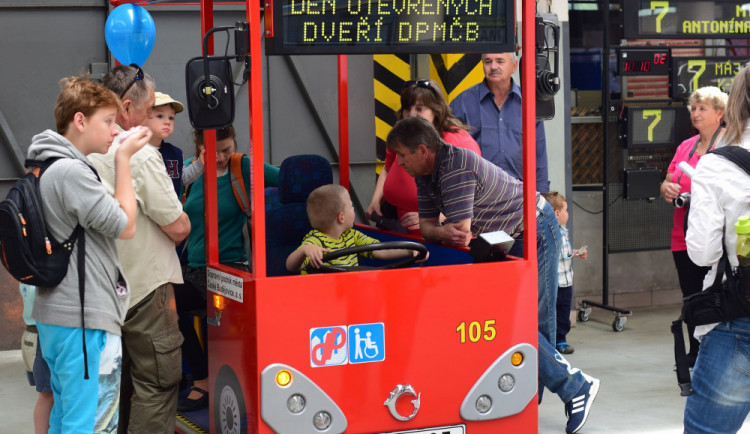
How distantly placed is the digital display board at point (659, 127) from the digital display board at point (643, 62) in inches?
11.9

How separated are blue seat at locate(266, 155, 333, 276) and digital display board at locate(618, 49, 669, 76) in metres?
3.71

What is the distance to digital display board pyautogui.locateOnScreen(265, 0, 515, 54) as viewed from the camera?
3705 mm

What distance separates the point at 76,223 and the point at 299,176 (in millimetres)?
1636

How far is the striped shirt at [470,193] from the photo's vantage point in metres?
4.51

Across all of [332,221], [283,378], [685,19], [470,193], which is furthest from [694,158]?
[283,378]

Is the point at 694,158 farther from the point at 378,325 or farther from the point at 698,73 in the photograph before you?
the point at 378,325

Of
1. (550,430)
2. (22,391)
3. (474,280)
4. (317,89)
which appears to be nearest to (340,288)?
(474,280)

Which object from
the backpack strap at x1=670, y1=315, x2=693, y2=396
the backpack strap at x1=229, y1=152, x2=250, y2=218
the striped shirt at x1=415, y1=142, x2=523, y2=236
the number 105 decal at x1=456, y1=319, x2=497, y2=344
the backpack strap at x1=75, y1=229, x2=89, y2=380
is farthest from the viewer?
the backpack strap at x1=229, y1=152, x2=250, y2=218

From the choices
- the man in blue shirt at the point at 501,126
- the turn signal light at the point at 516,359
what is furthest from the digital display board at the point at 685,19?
the turn signal light at the point at 516,359

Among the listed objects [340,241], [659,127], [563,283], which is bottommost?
[563,283]

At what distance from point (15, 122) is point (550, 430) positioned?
4706 millimetres

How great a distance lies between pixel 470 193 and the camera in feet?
14.8

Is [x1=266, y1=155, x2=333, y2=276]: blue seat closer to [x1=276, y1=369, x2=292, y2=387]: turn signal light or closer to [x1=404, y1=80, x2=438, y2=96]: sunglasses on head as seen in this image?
[x1=404, y1=80, x2=438, y2=96]: sunglasses on head

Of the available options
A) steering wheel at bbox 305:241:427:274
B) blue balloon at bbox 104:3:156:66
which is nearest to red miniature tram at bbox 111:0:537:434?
steering wheel at bbox 305:241:427:274
